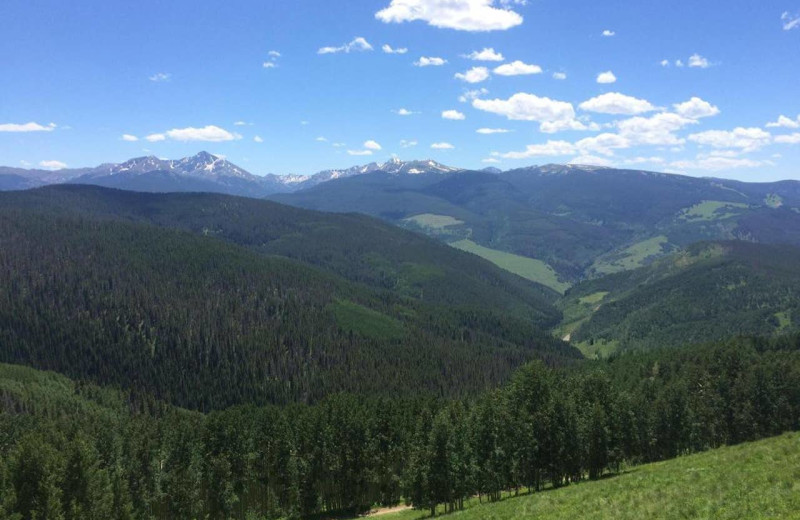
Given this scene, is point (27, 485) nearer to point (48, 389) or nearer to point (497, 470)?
point (497, 470)

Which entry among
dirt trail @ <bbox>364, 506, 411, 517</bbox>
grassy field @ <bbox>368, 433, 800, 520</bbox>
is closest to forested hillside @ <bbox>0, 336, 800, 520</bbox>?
dirt trail @ <bbox>364, 506, 411, 517</bbox>

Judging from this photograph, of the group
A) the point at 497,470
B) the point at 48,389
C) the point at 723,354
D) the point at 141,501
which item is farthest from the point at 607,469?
the point at 48,389

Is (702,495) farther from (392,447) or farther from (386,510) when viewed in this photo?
(386,510)

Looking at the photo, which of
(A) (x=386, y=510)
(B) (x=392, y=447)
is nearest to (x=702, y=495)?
(B) (x=392, y=447)

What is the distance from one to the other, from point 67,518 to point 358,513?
45.4 m

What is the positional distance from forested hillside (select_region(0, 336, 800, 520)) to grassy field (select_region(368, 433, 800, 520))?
21.6m

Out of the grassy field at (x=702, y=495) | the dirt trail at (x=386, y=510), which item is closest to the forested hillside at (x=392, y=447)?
the dirt trail at (x=386, y=510)

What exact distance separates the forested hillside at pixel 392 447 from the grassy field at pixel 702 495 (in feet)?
70.8

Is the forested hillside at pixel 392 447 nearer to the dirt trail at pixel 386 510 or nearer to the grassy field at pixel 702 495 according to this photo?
the dirt trail at pixel 386 510

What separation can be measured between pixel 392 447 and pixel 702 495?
63058mm

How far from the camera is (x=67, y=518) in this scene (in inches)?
2288

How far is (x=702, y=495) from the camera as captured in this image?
3403 cm

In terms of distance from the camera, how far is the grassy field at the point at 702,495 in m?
29.8

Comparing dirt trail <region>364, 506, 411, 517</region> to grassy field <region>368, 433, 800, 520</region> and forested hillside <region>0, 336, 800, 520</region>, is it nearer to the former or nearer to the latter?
forested hillside <region>0, 336, 800, 520</region>
